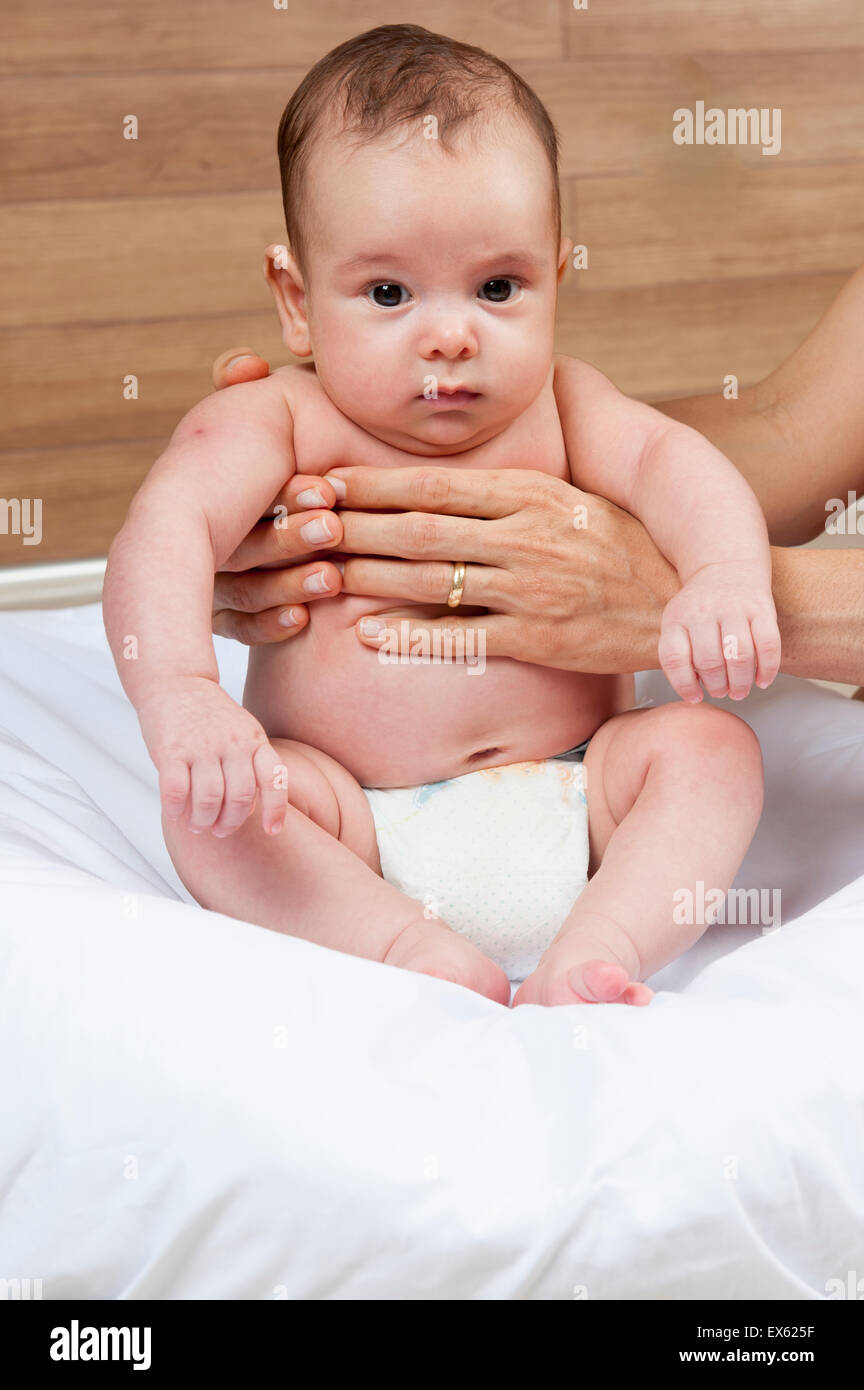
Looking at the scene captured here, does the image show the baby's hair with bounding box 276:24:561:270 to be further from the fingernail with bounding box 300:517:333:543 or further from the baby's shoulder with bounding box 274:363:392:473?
the fingernail with bounding box 300:517:333:543

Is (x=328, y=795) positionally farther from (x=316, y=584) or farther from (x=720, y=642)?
(x=720, y=642)

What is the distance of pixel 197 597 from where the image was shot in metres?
0.95

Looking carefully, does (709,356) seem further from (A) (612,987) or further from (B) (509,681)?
(A) (612,987)

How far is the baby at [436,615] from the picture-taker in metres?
0.94

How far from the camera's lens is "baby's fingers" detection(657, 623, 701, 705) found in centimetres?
94

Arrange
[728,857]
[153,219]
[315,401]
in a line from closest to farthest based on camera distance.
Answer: [728,857] → [315,401] → [153,219]

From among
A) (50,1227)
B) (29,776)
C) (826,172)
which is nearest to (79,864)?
(29,776)

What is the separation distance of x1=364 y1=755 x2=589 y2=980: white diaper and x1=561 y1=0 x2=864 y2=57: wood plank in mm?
2115

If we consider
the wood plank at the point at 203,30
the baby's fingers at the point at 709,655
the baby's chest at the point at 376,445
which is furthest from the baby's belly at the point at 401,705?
the wood plank at the point at 203,30

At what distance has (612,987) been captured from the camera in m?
0.85

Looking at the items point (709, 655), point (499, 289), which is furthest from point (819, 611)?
point (499, 289)

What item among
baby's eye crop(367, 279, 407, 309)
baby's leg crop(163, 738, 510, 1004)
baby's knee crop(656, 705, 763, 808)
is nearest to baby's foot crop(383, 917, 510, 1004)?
baby's leg crop(163, 738, 510, 1004)
